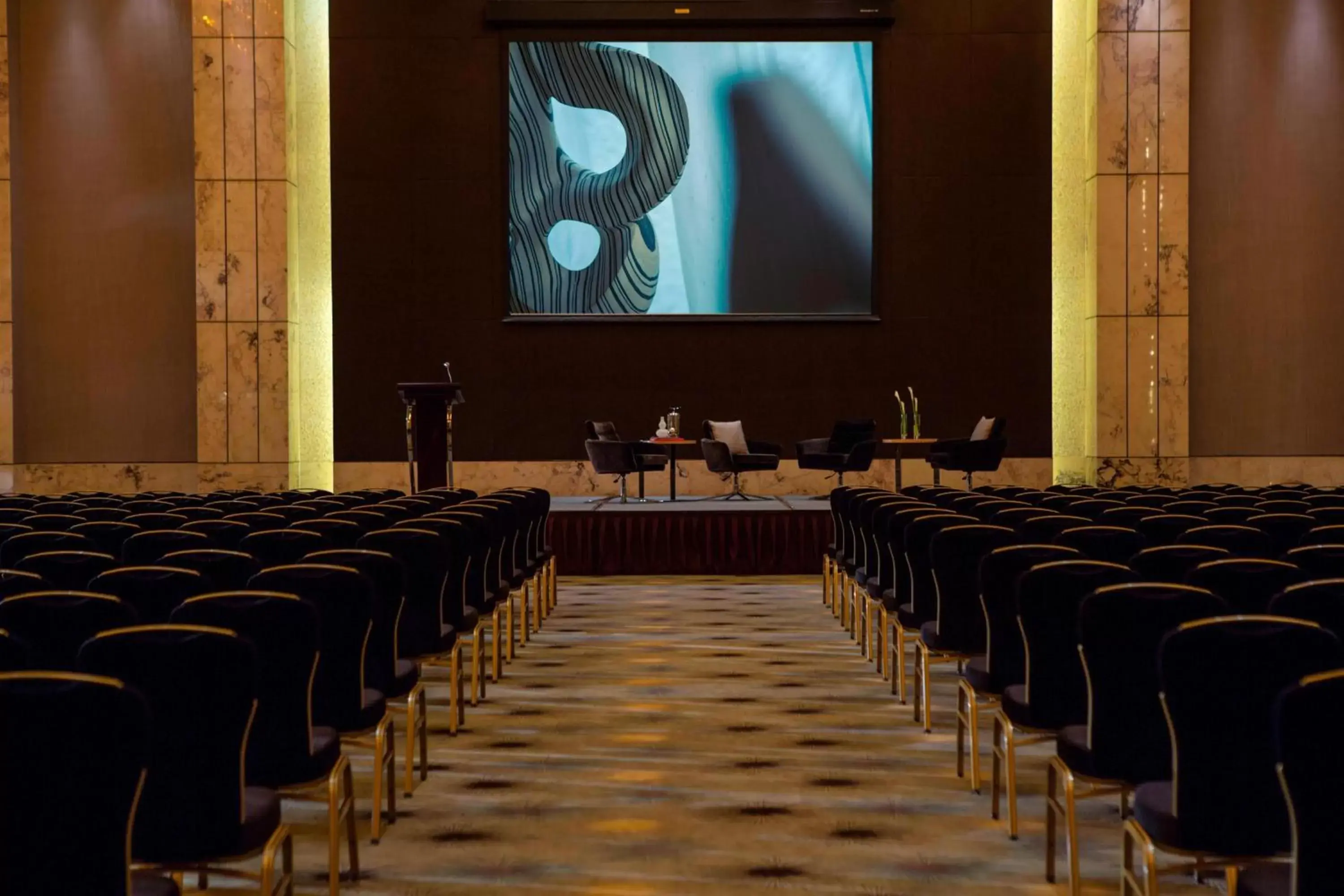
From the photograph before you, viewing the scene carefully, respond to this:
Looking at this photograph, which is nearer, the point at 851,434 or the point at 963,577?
the point at 963,577

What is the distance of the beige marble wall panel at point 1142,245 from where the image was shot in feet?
45.6

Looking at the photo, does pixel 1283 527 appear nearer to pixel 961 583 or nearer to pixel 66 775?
pixel 961 583

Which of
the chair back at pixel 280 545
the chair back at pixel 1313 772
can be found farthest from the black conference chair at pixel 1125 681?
the chair back at pixel 280 545

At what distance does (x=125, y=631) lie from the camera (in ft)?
8.80

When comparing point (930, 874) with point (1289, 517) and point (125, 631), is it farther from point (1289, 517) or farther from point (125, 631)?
point (1289, 517)

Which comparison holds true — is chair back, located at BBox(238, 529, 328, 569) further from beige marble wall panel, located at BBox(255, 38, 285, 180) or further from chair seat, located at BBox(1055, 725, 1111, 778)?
beige marble wall panel, located at BBox(255, 38, 285, 180)

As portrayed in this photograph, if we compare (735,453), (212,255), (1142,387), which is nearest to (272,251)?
(212,255)

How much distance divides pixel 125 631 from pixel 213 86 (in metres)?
12.6

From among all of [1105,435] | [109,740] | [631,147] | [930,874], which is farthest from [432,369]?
[109,740]

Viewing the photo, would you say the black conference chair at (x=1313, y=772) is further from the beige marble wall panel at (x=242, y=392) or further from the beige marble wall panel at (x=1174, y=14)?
the beige marble wall panel at (x=1174, y=14)

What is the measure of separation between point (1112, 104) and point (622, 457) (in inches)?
257

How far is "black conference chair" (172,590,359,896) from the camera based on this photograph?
10.6 feet

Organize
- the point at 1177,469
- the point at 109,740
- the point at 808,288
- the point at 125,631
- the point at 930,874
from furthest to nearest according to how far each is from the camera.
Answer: the point at 808,288 → the point at 1177,469 → the point at 930,874 → the point at 125,631 → the point at 109,740

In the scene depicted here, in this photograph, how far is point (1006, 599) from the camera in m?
4.38
